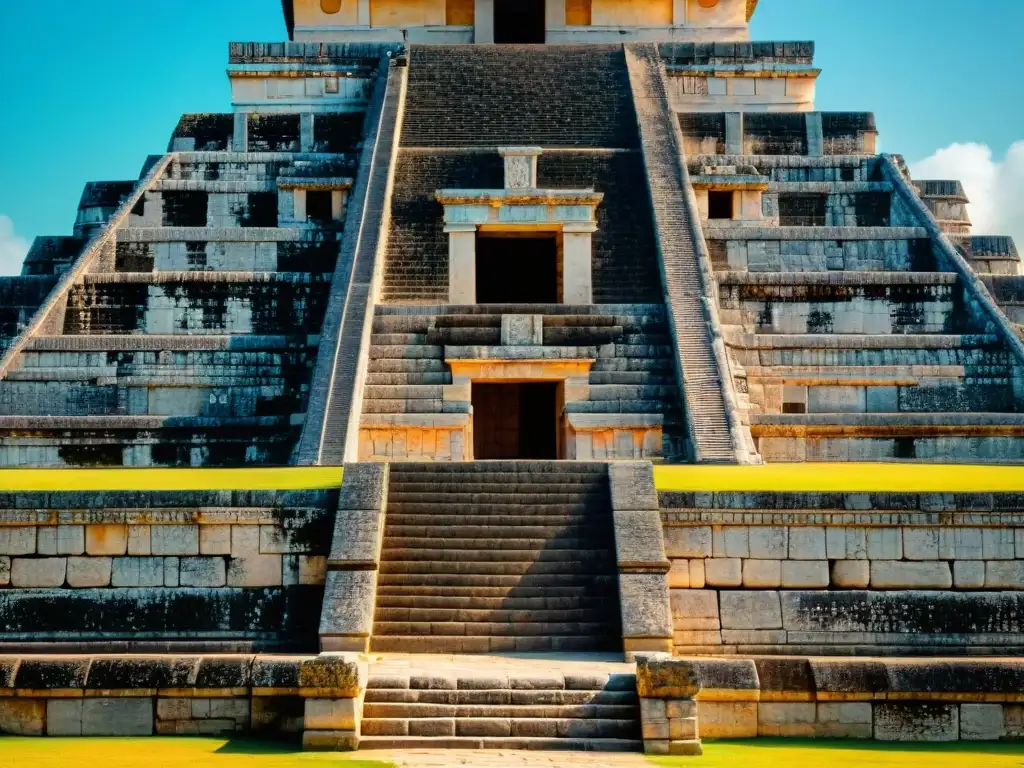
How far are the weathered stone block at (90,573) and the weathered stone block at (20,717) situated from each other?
6.99ft

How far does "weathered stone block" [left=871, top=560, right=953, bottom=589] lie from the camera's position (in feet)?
39.3

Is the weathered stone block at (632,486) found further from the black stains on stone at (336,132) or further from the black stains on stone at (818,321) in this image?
the black stains on stone at (336,132)

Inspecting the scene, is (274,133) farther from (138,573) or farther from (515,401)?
(138,573)

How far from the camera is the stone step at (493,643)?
37.2ft

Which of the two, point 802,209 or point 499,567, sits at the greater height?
point 802,209

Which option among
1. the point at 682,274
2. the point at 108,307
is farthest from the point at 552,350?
the point at 108,307

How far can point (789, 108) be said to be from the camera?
26578 millimetres

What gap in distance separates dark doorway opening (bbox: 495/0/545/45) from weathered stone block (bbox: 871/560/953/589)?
1997 cm

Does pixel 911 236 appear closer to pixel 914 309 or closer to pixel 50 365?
pixel 914 309

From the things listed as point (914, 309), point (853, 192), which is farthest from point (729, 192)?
point (914, 309)

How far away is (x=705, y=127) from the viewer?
2444 centimetres

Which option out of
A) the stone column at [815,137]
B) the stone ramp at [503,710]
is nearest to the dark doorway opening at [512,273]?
the stone column at [815,137]

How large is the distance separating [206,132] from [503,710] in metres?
17.7

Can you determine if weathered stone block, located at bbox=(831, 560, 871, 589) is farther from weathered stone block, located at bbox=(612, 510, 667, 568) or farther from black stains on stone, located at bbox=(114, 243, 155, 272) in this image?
black stains on stone, located at bbox=(114, 243, 155, 272)
